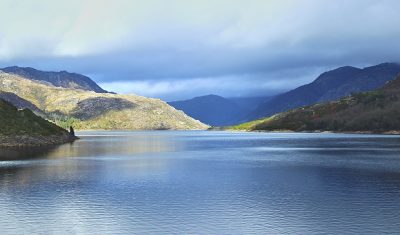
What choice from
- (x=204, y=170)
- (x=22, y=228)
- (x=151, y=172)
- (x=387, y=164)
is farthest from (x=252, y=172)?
(x=22, y=228)

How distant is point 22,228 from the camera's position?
5012 cm

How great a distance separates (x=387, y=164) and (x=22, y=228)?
9887cm

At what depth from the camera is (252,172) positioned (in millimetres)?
106875

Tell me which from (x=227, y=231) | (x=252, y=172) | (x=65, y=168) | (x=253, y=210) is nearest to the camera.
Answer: (x=227, y=231)

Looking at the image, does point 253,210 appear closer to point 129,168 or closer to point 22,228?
point 22,228

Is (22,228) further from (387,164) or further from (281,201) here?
(387,164)

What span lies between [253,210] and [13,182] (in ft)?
163

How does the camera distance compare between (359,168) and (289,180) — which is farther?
(359,168)

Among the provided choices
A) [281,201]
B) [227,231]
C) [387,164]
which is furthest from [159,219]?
[387,164]

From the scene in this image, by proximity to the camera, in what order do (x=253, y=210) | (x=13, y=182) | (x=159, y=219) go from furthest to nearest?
(x=13, y=182) → (x=253, y=210) → (x=159, y=219)

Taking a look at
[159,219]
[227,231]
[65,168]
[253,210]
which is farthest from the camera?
[65,168]

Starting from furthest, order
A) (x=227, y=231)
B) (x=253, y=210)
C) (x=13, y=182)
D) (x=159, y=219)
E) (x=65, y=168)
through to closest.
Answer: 1. (x=65, y=168)
2. (x=13, y=182)
3. (x=253, y=210)
4. (x=159, y=219)
5. (x=227, y=231)

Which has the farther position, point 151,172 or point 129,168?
point 129,168

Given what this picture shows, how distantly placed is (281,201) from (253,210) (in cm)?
816
